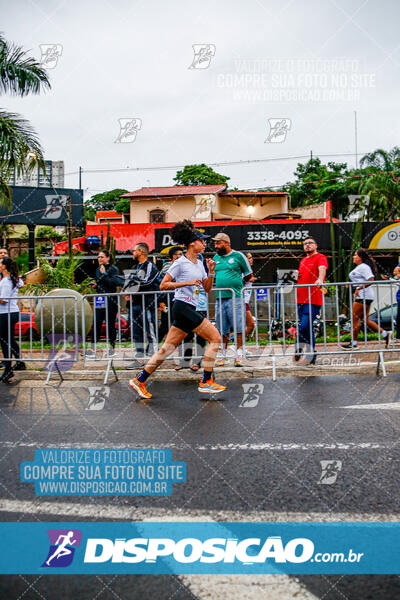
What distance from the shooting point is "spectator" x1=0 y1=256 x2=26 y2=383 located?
7.66 m

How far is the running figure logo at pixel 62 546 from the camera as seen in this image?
225cm

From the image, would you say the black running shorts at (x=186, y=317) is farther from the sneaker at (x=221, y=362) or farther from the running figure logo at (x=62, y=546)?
the running figure logo at (x=62, y=546)

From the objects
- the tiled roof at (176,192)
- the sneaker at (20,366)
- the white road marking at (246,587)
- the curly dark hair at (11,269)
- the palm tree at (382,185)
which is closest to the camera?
the white road marking at (246,587)

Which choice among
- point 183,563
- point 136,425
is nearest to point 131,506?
point 183,563

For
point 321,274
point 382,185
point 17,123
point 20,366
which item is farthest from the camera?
point 382,185

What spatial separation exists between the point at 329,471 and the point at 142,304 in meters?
4.98

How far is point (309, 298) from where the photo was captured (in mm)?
7484

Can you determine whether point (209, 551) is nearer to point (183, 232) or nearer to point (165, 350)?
point (165, 350)

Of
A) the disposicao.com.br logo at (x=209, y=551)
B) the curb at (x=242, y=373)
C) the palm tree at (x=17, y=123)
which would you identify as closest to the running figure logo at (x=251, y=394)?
the curb at (x=242, y=373)

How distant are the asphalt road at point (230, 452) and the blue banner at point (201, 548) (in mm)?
83

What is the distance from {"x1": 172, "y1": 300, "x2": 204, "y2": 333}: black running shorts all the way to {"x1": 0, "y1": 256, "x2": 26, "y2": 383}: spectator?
116 inches

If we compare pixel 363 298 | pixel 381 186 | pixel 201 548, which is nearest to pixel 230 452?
pixel 201 548

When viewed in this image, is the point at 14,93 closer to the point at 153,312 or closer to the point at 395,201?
the point at 153,312

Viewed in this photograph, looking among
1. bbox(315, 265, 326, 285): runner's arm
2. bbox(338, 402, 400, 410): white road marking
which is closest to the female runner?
bbox(338, 402, 400, 410): white road marking
